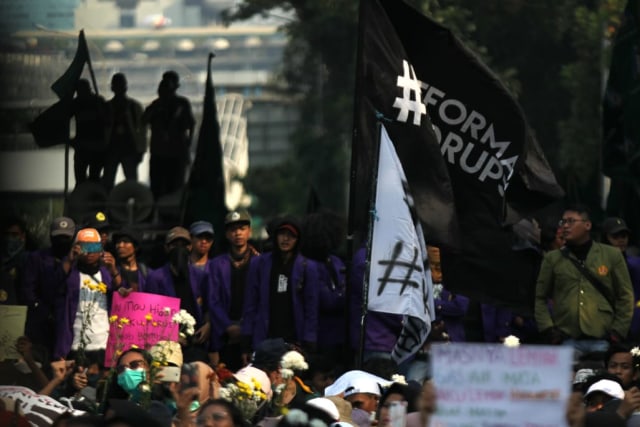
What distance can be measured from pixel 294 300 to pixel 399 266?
169 centimetres

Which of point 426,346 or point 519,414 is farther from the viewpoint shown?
point 426,346

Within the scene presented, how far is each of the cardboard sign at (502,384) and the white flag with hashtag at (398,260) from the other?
5157 millimetres

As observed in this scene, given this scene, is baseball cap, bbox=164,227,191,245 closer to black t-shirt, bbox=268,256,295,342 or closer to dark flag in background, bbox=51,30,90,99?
black t-shirt, bbox=268,256,295,342

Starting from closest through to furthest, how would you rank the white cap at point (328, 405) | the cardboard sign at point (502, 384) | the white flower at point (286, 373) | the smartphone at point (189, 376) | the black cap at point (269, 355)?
the cardboard sign at point (502, 384) → the smartphone at point (189, 376) → the white cap at point (328, 405) → the white flower at point (286, 373) → the black cap at point (269, 355)

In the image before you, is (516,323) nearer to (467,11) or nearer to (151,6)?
(467,11)

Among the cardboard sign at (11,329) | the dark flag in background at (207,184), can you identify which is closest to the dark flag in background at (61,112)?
the dark flag in background at (207,184)

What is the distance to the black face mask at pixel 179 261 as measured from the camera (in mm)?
15547

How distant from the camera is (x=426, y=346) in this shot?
1545 centimetres

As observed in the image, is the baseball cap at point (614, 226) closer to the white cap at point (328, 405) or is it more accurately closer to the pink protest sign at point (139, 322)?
the pink protest sign at point (139, 322)

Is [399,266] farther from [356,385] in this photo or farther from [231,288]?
[231,288]

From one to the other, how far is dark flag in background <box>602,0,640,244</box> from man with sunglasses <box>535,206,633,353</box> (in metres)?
2.73

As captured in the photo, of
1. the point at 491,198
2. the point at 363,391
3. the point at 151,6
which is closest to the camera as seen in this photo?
the point at 363,391

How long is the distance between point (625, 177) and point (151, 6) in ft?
162

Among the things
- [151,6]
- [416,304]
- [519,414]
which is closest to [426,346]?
[416,304]
